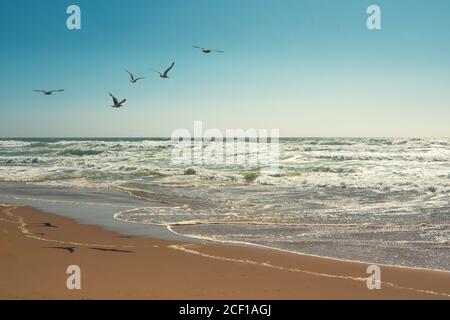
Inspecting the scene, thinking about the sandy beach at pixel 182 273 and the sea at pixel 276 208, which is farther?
the sea at pixel 276 208

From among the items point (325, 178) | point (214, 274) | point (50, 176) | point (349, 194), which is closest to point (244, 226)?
point (214, 274)

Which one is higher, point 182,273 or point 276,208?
point 182,273

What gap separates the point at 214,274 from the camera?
6.83m

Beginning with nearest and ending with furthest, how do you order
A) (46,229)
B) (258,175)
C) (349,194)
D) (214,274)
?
(214,274)
(46,229)
(349,194)
(258,175)

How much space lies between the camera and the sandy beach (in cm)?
595

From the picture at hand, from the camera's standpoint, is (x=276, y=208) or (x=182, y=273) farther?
(x=276, y=208)

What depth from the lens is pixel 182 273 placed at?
6836mm

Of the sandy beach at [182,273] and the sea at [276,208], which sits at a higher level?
the sandy beach at [182,273]

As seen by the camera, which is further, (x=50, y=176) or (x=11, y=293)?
(x=50, y=176)

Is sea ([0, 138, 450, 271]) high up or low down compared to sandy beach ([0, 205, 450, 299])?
down

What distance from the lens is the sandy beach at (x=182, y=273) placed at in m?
5.95

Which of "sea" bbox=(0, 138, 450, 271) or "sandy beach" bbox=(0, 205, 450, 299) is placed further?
"sea" bbox=(0, 138, 450, 271)
